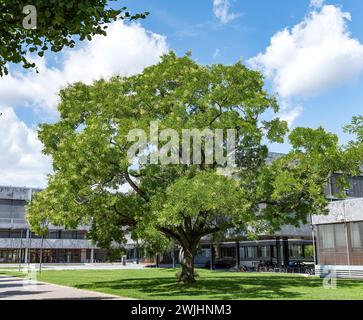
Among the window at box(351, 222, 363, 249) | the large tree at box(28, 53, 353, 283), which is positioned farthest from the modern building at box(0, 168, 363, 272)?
the large tree at box(28, 53, 353, 283)

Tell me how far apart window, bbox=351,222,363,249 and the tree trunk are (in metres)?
14.0

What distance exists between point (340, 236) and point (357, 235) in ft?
5.97

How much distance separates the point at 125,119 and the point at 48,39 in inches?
526

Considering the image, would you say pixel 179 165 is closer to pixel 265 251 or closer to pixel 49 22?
pixel 49 22

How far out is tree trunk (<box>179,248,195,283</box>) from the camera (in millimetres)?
29358

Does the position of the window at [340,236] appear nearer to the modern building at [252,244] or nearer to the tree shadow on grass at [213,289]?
the modern building at [252,244]

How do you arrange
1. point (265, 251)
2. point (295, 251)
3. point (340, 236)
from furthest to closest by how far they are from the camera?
point (295, 251), point (265, 251), point (340, 236)

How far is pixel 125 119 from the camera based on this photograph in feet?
82.5

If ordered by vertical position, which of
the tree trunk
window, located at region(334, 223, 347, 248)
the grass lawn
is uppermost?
window, located at region(334, 223, 347, 248)

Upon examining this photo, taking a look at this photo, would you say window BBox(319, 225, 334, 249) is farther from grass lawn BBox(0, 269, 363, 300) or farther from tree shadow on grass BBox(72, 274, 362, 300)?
tree shadow on grass BBox(72, 274, 362, 300)

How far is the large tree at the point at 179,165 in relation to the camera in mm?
24188

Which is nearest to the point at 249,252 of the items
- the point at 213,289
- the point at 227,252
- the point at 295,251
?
the point at 227,252

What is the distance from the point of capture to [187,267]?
29.7 m
